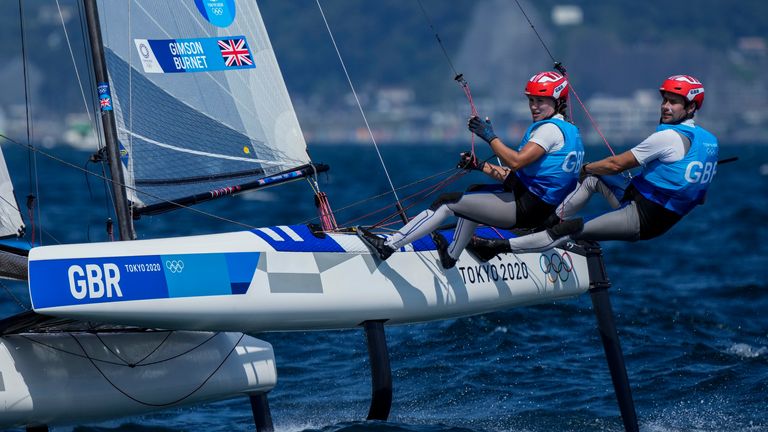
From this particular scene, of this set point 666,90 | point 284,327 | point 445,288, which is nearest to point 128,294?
point 284,327

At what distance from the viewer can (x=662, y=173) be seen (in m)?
5.82

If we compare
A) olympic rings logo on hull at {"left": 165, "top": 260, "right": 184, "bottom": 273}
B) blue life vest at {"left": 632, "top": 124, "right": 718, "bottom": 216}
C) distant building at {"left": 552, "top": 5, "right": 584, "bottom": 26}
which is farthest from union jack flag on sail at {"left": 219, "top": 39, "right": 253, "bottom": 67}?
distant building at {"left": 552, "top": 5, "right": 584, "bottom": 26}

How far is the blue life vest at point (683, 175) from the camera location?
19.0ft

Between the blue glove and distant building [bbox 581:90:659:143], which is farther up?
distant building [bbox 581:90:659:143]

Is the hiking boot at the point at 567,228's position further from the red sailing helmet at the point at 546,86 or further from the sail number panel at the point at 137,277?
the sail number panel at the point at 137,277

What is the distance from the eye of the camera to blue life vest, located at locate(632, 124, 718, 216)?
5.79m

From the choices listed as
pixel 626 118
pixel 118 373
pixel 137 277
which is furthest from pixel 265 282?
pixel 626 118

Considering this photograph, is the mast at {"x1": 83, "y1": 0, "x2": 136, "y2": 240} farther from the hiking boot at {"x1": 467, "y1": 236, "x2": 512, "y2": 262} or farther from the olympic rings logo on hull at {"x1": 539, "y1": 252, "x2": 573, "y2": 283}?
the olympic rings logo on hull at {"x1": 539, "y1": 252, "x2": 573, "y2": 283}

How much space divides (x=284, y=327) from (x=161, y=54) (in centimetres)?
180

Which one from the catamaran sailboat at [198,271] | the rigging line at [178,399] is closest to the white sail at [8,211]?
the catamaran sailboat at [198,271]

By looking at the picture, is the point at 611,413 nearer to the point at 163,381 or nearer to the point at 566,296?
the point at 566,296

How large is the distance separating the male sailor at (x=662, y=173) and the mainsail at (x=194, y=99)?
1.78m

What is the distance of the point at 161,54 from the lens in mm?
6730

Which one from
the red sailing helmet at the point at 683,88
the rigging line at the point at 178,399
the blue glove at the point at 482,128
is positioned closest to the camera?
the blue glove at the point at 482,128
